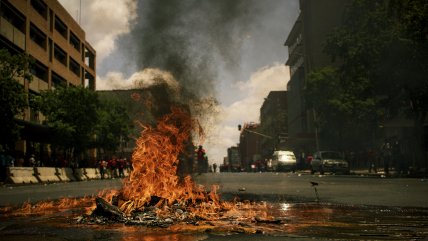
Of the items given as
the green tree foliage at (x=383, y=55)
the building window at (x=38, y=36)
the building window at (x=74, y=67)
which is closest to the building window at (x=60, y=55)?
the building window at (x=74, y=67)

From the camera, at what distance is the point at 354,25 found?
30.9m

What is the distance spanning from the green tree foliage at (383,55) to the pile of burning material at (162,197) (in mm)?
16296

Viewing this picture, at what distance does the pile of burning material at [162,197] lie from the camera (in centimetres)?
745

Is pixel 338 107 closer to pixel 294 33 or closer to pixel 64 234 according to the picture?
pixel 64 234

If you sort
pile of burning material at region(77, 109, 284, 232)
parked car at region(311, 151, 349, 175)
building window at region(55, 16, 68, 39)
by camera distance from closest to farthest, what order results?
pile of burning material at region(77, 109, 284, 232) → parked car at region(311, 151, 349, 175) → building window at region(55, 16, 68, 39)

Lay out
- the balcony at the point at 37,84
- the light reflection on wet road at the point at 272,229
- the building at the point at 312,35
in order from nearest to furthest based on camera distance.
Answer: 1. the light reflection on wet road at the point at 272,229
2. the balcony at the point at 37,84
3. the building at the point at 312,35

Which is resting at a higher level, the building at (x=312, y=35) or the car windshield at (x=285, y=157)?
the building at (x=312, y=35)

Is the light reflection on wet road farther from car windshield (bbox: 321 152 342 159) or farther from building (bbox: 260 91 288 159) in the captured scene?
building (bbox: 260 91 288 159)

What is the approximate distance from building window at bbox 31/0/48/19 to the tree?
35.6 ft

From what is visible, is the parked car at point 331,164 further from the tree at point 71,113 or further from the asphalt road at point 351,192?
the tree at point 71,113

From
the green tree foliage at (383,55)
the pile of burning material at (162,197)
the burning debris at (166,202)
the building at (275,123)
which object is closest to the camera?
the burning debris at (166,202)

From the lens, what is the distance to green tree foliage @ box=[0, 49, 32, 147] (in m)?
25.8

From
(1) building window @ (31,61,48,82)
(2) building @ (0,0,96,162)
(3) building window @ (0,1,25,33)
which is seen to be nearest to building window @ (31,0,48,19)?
(2) building @ (0,0,96,162)

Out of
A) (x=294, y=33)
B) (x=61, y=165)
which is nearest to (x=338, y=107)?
(x=61, y=165)
